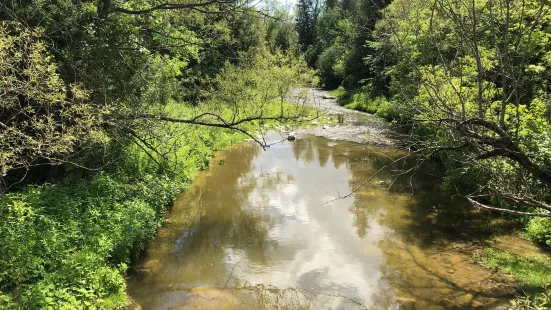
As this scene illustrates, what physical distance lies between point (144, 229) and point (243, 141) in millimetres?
12024

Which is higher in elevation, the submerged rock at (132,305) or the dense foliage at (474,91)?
the dense foliage at (474,91)

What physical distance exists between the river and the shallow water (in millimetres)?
26

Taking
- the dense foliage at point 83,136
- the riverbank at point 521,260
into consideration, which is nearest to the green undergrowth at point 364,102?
the riverbank at point 521,260

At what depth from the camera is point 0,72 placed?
5.57 m

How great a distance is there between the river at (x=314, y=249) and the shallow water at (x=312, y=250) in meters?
0.03

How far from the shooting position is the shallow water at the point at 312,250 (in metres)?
7.46

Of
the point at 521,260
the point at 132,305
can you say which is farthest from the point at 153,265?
the point at 521,260

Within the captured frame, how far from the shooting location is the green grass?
7.54 meters

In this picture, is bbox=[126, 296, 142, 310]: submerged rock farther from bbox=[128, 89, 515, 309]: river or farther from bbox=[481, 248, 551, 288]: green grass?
A: bbox=[481, 248, 551, 288]: green grass

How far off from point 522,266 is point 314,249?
4.48m

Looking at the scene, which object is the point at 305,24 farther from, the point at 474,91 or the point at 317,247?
the point at 317,247

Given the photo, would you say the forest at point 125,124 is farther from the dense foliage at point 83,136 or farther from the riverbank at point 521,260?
the riverbank at point 521,260

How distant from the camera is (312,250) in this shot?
9.30m

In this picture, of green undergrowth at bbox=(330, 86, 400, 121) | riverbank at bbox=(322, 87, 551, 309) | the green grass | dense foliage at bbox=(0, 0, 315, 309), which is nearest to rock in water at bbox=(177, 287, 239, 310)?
dense foliage at bbox=(0, 0, 315, 309)
